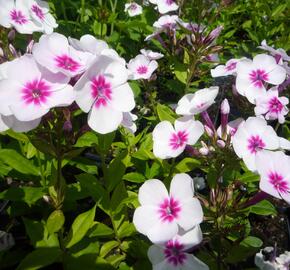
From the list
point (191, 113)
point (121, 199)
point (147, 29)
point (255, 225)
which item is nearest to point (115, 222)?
point (121, 199)

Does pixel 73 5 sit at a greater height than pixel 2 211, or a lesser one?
greater

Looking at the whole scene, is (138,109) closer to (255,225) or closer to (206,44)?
(206,44)

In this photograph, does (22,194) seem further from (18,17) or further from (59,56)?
(18,17)

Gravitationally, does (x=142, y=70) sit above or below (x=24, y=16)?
below

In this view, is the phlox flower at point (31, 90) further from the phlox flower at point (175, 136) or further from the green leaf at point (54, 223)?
the phlox flower at point (175, 136)

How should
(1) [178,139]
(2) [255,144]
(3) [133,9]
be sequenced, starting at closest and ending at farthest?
(2) [255,144] < (1) [178,139] < (3) [133,9]

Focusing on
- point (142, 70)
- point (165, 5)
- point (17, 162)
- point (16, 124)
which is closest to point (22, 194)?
point (17, 162)

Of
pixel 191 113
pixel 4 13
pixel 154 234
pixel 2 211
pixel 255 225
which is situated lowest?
pixel 255 225

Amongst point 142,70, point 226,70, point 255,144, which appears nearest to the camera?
point 255,144
